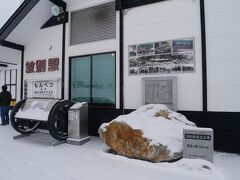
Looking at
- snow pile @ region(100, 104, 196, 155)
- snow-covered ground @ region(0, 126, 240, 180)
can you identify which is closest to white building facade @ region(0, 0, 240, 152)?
snow pile @ region(100, 104, 196, 155)

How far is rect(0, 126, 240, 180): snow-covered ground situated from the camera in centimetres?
337

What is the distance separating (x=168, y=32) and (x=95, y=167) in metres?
3.90

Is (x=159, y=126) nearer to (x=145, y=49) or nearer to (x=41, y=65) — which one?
(x=145, y=49)

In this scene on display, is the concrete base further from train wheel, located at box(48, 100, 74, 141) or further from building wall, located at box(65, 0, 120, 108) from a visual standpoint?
building wall, located at box(65, 0, 120, 108)

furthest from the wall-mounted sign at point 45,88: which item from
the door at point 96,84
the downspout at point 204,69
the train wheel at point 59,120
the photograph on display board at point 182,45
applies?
the downspout at point 204,69

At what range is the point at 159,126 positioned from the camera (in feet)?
14.1

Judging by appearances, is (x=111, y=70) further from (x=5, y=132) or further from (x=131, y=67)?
(x=5, y=132)

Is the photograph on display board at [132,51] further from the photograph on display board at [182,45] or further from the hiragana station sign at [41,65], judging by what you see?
the hiragana station sign at [41,65]

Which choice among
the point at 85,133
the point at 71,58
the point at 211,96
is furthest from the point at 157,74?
the point at 71,58

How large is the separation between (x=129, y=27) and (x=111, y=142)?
3.48 m

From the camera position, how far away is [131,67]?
234 inches

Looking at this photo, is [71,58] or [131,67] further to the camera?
[71,58]

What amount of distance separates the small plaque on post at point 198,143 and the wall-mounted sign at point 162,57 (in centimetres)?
186

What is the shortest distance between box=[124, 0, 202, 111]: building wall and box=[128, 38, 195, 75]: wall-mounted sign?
122 millimetres
